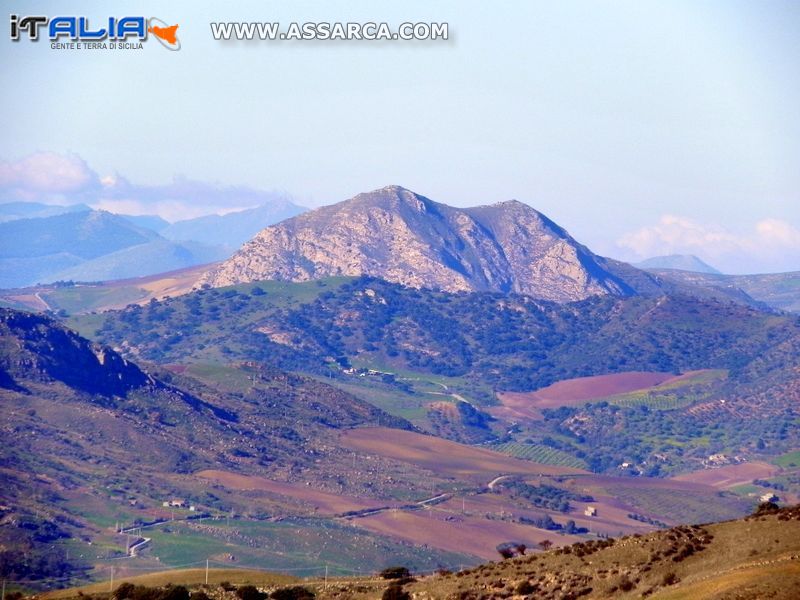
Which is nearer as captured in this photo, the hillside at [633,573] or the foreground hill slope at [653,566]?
the hillside at [633,573]

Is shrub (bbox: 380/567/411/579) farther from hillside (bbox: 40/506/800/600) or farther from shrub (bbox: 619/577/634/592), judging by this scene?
shrub (bbox: 619/577/634/592)

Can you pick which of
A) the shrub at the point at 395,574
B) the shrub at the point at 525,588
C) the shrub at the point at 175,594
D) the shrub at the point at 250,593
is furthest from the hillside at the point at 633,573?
the shrub at the point at 175,594

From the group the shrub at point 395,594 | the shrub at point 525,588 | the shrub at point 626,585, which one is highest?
the shrub at point 626,585

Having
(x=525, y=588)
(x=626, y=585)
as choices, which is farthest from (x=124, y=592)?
(x=626, y=585)

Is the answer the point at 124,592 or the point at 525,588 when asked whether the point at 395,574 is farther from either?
the point at 525,588

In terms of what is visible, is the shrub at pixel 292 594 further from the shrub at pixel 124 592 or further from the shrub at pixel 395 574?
the shrub at pixel 124 592

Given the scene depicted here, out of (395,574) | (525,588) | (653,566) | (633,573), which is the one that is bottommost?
(395,574)

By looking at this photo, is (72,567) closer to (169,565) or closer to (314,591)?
(169,565)

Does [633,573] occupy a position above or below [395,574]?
above

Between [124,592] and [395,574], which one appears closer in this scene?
[124,592]

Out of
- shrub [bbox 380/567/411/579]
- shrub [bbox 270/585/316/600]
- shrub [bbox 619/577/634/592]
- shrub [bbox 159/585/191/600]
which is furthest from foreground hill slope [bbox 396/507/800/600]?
shrub [bbox 159/585/191/600]

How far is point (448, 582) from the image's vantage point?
318 ft

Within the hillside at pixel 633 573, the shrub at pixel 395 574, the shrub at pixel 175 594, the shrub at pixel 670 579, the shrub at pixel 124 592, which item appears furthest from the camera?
the shrub at pixel 395 574

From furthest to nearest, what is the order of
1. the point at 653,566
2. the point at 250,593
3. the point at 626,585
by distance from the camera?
the point at 250,593 < the point at 653,566 < the point at 626,585
